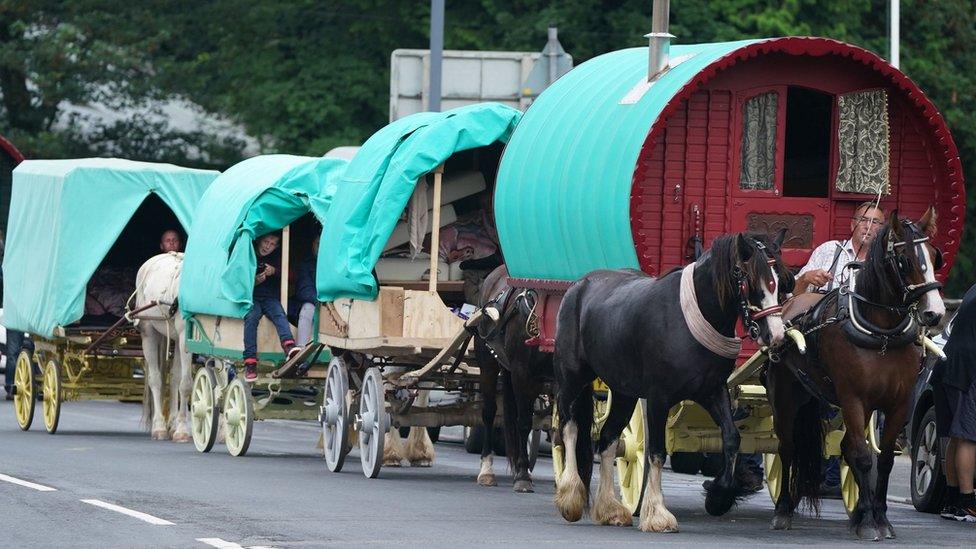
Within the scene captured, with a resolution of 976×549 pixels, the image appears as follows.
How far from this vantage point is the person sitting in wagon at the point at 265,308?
19.1 m

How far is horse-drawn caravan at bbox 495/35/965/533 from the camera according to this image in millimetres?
13688

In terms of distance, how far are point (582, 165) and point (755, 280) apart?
2.67m

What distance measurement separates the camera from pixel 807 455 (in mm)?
13234

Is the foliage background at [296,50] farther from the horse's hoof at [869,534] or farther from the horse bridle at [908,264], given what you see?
the horse's hoof at [869,534]

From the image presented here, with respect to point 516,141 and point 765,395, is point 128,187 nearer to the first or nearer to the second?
point 516,141

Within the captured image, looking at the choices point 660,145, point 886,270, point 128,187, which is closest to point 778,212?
point 660,145

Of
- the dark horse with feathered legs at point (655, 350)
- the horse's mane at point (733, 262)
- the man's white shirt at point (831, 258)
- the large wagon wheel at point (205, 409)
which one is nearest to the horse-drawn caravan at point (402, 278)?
the large wagon wheel at point (205, 409)

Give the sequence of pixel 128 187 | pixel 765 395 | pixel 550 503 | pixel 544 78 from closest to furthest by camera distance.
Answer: pixel 765 395
pixel 550 503
pixel 128 187
pixel 544 78

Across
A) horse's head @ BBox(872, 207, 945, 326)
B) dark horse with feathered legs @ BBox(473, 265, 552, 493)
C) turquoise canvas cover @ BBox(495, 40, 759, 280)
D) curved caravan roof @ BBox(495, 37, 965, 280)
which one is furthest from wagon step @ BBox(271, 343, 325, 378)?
horse's head @ BBox(872, 207, 945, 326)

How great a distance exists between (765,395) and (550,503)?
200 cm

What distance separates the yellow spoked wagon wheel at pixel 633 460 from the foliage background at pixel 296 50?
1943 centimetres

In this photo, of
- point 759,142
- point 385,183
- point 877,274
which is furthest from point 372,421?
point 877,274

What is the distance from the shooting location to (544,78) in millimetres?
24438

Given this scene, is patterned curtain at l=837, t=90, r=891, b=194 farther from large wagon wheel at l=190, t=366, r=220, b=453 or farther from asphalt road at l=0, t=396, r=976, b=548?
large wagon wheel at l=190, t=366, r=220, b=453
